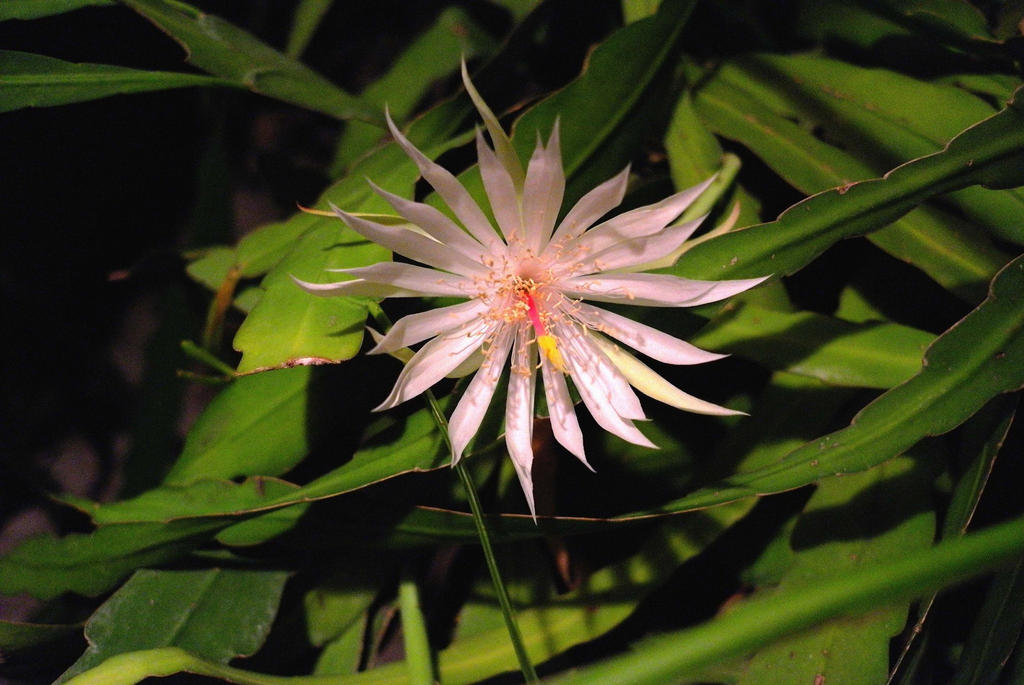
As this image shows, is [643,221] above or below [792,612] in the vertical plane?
above

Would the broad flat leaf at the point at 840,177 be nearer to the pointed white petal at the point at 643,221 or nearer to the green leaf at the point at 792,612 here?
the pointed white petal at the point at 643,221

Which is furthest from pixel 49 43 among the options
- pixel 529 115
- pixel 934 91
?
pixel 934 91

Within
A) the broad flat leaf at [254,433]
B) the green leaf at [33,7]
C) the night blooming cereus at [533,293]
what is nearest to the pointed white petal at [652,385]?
the night blooming cereus at [533,293]

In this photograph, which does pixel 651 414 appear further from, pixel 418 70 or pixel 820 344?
pixel 418 70

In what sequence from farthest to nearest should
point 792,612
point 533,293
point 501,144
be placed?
point 533,293 → point 501,144 → point 792,612

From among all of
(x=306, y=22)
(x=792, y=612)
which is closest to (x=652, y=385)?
(x=792, y=612)

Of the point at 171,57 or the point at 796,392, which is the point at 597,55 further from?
the point at 171,57

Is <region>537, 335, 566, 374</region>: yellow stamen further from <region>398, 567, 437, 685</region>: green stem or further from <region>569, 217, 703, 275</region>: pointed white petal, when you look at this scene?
<region>398, 567, 437, 685</region>: green stem

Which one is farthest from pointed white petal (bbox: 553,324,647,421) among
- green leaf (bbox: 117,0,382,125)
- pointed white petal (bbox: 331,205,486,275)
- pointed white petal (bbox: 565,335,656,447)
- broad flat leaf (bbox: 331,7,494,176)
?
broad flat leaf (bbox: 331,7,494,176)
